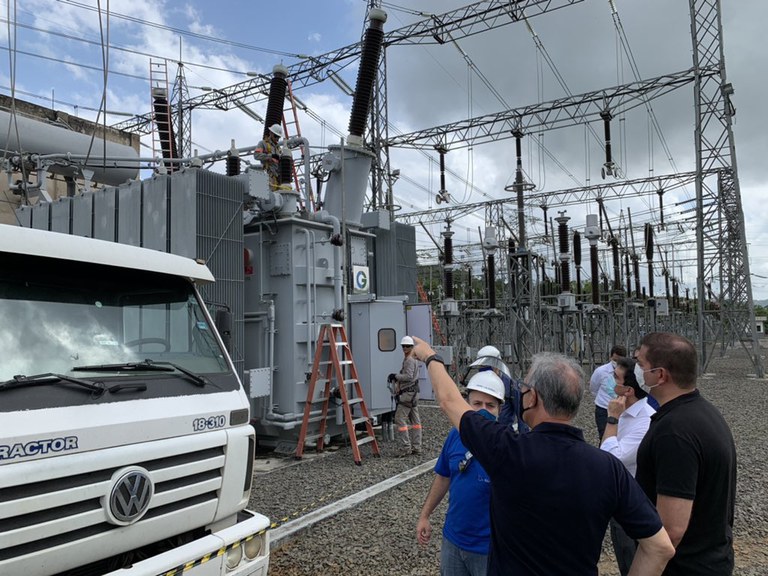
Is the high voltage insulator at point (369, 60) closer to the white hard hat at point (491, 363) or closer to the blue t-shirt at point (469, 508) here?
the white hard hat at point (491, 363)

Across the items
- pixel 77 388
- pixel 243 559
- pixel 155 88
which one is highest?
pixel 155 88

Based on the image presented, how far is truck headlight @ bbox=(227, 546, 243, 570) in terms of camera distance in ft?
10.2

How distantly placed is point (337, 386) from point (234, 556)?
551 cm

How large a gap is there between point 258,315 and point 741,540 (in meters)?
6.68

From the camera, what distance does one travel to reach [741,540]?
5402 millimetres

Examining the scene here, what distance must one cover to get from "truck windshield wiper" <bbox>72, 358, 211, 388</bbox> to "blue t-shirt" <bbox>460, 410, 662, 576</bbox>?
197 cm

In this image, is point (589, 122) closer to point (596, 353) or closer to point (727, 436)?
point (596, 353)

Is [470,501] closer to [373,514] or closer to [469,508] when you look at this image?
[469,508]

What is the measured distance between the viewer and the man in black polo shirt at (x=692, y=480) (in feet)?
7.81

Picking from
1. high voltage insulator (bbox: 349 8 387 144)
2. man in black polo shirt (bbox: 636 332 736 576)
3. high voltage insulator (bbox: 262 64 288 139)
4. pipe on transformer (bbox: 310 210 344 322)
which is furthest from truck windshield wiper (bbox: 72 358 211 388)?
high voltage insulator (bbox: 262 64 288 139)

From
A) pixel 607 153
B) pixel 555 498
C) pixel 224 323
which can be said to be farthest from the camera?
pixel 607 153

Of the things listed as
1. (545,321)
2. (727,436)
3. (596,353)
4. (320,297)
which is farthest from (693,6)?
(727,436)

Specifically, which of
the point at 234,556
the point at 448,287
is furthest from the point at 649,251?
the point at 234,556

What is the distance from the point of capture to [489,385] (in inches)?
115
